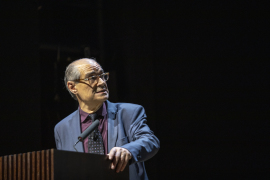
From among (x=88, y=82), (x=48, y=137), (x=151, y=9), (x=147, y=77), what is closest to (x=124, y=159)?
(x=88, y=82)

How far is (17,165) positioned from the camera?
1180 millimetres

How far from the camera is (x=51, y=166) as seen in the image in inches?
47.0

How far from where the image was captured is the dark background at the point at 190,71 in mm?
3363

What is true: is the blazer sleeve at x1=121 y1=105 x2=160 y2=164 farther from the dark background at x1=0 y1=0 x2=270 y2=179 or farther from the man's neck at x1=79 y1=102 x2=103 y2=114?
the dark background at x1=0 y1=0 x2=270 y2=179

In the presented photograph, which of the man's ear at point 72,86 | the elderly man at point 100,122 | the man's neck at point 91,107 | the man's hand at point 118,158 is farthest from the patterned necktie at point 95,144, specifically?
the man's hand at point 118,158

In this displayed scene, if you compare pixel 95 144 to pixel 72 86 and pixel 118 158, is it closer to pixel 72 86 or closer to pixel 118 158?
pixel 72 86

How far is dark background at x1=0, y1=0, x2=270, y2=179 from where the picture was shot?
3.36m

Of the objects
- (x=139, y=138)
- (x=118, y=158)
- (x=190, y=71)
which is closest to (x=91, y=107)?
(x=139, y=138)

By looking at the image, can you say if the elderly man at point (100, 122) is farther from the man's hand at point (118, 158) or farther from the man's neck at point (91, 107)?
the man's hand at point (118, 158)

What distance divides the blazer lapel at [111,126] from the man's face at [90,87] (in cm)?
7

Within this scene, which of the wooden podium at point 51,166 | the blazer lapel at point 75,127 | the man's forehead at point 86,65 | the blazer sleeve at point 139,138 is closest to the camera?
the wooden podium at point 51,166

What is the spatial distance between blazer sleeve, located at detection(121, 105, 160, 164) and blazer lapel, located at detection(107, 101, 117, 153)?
0.23 feet

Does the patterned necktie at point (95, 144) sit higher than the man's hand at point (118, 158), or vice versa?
the man's hand at point (118, 158)

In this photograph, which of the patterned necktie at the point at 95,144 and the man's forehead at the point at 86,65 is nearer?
the patterned necktie at the point at 95,144
